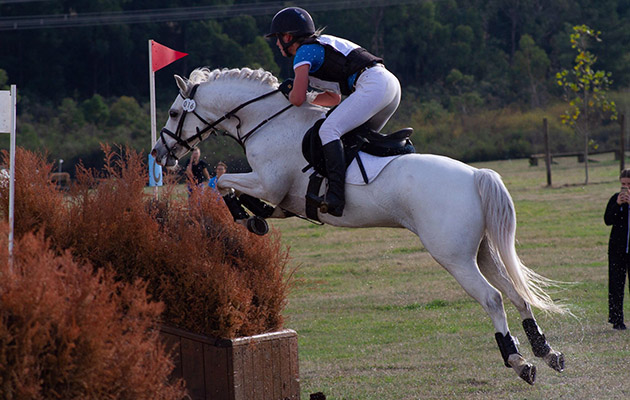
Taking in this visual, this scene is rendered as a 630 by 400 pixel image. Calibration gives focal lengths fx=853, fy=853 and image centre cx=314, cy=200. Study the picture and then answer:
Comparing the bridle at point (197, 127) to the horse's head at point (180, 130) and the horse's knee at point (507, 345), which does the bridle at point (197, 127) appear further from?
the horse's knee at point (507, 345)

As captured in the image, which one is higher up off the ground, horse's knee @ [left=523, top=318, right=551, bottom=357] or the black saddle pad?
the black saddle pad

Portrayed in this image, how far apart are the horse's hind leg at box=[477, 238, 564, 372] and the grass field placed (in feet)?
2.47

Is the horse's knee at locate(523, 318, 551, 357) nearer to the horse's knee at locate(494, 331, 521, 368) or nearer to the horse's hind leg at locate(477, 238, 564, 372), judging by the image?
the horse's hind leg at locate(477, 238, 564, 372)

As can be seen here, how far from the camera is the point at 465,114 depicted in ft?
134

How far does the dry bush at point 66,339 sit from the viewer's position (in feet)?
9.95

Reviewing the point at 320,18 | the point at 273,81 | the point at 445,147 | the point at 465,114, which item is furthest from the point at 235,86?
the point at 320,18

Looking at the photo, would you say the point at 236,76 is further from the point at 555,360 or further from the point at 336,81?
the point at 555,360

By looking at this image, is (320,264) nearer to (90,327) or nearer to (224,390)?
(224,390)

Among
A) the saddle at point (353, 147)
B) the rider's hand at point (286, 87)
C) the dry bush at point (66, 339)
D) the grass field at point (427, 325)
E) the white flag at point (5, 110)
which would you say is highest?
the rider's hand at point (286, 87)

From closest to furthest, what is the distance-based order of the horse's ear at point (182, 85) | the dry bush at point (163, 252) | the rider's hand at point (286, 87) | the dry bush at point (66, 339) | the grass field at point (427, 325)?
the dry bush at point (66, 339) < the dry bush at point (163, 252) < the rider's hand at point (286, 87) < the horse's ear at point (182, 85) < the grass field at point (427, 325)

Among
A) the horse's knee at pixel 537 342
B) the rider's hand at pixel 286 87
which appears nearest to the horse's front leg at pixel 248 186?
the rider's hand at pixel 286 87

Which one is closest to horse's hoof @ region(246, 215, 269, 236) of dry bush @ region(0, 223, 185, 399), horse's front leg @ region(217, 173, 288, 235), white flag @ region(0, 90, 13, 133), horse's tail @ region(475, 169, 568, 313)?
horse's front leg @ region(217, 173, 288, 235)

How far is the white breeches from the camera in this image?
4938mm

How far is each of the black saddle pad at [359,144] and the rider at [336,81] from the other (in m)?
0.10
